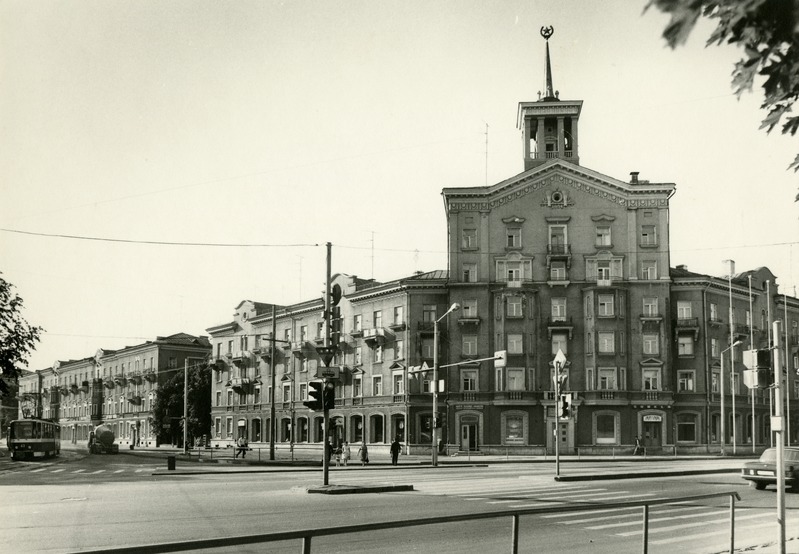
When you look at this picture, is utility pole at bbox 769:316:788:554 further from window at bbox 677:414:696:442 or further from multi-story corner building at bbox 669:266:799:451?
window at bbox 677:414:696:442

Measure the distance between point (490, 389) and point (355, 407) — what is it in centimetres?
1304

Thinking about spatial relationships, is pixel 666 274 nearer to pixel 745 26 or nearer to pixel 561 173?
pixel 561 173

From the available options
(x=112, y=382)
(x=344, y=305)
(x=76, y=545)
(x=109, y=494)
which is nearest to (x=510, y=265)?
(x=344, y=305)

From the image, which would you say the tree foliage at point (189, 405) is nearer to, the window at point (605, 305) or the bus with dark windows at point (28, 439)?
the bus with dark windows at point (28, 439)

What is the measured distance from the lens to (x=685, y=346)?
6256 centimetres

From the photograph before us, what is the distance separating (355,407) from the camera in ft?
227

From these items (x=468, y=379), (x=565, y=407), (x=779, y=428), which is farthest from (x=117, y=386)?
Result: (x=779, y=428)

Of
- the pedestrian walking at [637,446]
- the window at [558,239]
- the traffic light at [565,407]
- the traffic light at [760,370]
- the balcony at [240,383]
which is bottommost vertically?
the pedestrian walking at [637,446]

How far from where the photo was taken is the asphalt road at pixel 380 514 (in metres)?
12.9

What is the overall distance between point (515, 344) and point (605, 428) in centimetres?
889

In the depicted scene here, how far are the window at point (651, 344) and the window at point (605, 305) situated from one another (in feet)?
10.5

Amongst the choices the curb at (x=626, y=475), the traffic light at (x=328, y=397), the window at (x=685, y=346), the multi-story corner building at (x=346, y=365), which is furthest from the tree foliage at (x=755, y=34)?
the window at (x=685, y=346)

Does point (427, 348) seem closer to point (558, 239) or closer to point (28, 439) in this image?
point (558, 239)

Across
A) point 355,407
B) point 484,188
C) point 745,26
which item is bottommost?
point 355,407
